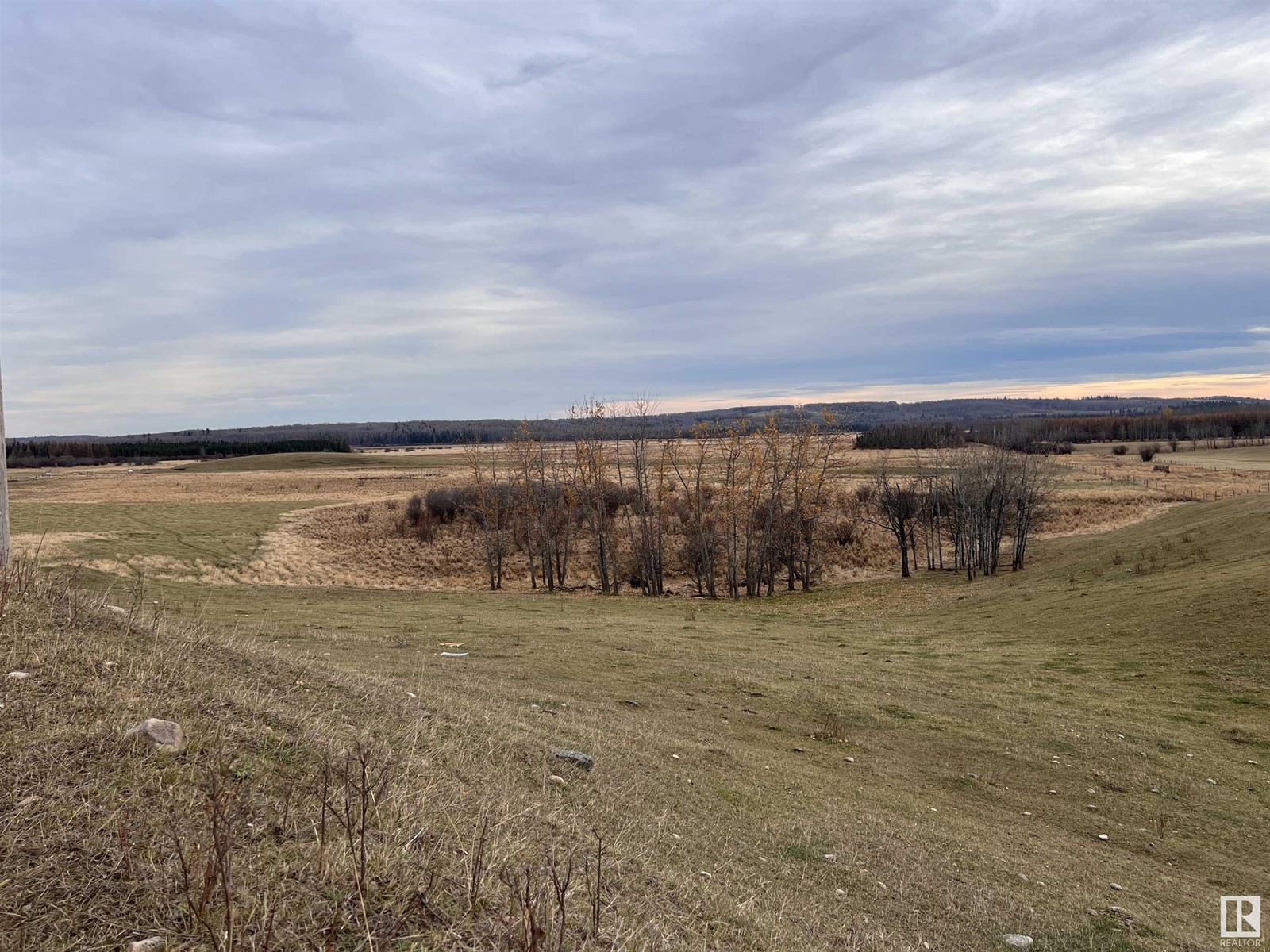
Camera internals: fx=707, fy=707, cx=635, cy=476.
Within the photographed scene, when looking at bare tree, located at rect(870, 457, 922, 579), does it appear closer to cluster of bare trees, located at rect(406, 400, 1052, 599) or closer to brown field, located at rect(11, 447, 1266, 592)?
cluster of bare trees, located at rect(406, 400, 1052, 599)

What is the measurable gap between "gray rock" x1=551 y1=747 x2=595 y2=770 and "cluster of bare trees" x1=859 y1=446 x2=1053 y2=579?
35.5m

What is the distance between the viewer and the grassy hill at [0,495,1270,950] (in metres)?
3.58

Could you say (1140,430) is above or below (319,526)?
above

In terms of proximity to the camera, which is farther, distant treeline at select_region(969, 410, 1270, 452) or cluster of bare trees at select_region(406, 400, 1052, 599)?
distant treeline at select_region(969, 410, 1270, 452)

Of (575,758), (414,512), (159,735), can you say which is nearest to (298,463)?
(414,512)

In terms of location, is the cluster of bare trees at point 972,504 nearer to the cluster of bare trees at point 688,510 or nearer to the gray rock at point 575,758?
the cluster of bare trees at point 688,510

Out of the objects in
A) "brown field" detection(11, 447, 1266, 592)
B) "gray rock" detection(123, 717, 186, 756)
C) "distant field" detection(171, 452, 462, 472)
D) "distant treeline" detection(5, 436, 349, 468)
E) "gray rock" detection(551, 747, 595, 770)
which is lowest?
"brown field" detection(11, 447, 1266, 592)

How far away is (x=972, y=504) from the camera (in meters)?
40.6

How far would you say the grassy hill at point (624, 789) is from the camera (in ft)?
11.7

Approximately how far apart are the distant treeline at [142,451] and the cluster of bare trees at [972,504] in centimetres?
14767

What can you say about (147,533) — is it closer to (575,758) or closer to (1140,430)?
(575,758)

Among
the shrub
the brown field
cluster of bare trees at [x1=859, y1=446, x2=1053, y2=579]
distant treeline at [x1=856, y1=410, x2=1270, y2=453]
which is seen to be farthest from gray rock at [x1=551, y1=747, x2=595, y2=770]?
distant treeline at [x1=856, y1=410, x2=1270, y2=453]

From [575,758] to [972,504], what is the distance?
38.5 meters

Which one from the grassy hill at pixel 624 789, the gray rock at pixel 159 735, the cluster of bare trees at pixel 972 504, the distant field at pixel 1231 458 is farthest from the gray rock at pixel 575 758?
the distant field at pixel 1231 458
